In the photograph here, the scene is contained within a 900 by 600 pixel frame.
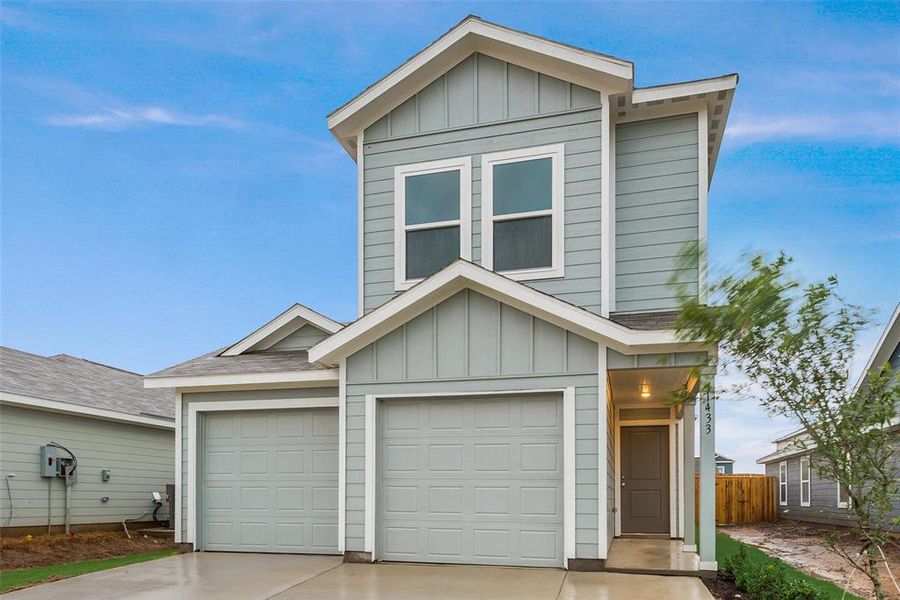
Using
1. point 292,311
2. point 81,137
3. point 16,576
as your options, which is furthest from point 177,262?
point 16,576

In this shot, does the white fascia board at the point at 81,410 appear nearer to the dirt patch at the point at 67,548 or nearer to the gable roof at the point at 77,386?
the gable roof at the point at 77,386

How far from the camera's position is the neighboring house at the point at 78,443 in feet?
38.4

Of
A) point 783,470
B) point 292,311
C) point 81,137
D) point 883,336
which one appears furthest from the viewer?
point 783,470

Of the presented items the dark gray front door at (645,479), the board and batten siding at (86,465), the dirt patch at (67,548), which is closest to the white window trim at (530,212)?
the dark gray front door at (645,479)

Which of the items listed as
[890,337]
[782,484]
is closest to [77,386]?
[890,337]

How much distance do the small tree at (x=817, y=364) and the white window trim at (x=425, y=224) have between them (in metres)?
4.46

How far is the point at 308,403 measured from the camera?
32.2 ft

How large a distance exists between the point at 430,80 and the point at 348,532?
638 centimetres

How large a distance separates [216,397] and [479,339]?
169 inches

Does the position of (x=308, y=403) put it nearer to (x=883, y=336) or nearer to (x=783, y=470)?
(x=883, y=336)

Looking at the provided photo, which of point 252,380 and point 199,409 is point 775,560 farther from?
point 199,409

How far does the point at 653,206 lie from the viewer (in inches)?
369

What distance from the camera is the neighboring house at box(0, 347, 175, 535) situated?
11.7m

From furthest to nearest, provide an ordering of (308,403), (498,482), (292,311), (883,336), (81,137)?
(81,137)
(883,336)
(292,311)
(308,403)
(498,482)
